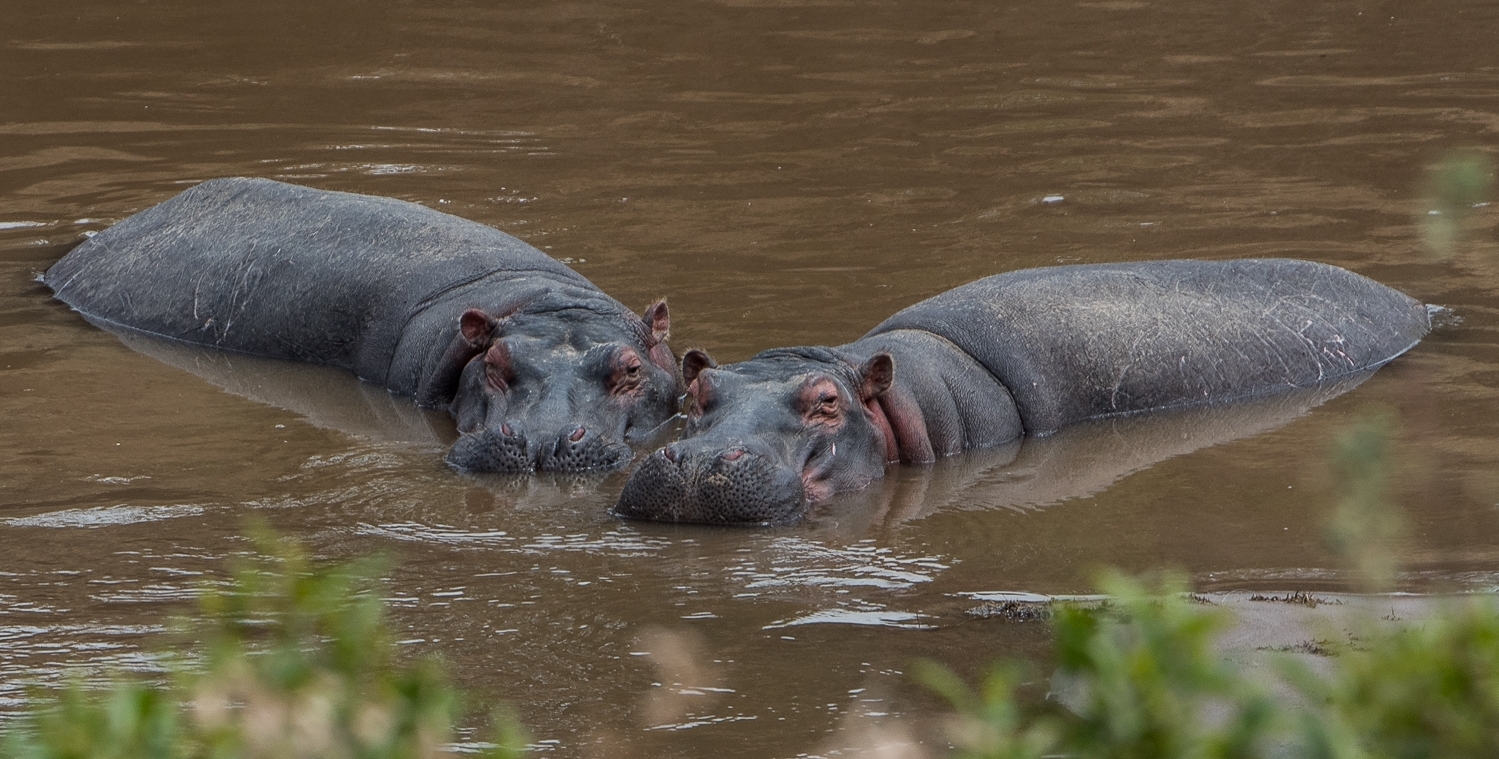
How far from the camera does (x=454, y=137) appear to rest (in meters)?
12.8

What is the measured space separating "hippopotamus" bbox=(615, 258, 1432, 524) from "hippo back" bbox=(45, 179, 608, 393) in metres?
1.58

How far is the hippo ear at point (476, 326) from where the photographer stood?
7.71 metres

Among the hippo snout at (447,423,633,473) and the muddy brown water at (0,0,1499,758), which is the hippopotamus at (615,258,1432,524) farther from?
the hippo snout at (447,423,633,473)

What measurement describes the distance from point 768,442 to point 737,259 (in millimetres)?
3639

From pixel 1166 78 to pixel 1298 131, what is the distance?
1698 mm

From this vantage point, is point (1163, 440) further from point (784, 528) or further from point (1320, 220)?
point (1320, 220)

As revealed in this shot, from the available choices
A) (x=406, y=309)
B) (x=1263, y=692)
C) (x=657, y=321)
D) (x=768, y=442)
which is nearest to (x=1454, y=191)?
(x=1263, y=692)

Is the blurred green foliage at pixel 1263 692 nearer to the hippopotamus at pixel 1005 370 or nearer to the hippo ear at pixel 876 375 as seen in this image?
the hippopotamus at pixel 1005 370

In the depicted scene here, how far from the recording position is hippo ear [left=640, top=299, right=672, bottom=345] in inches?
309

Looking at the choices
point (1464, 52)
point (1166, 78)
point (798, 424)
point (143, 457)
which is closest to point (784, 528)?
point (798, 424)

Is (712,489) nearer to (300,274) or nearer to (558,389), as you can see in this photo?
(558,389)

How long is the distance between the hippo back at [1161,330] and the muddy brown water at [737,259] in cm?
22

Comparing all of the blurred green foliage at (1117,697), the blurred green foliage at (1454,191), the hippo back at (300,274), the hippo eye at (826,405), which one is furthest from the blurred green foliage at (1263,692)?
the hippo back at (300,274)

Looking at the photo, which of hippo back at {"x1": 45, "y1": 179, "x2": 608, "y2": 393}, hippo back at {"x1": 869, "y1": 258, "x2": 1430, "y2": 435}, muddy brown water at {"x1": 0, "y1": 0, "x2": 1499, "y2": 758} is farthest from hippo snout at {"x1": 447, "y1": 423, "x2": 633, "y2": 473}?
hippo back at {"x1": 869, "y1": 258, "x2": 1430, "y2": 435}
